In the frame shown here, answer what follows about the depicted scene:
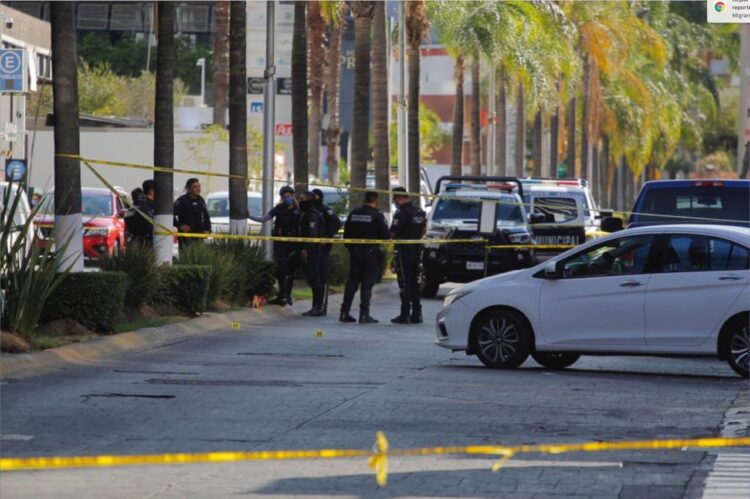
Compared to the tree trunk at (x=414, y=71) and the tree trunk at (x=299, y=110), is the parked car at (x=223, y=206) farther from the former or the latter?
the tree trunk at (x=414, y=71)

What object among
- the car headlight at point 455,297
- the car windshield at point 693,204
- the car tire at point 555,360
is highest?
the car windshield at point 693,204

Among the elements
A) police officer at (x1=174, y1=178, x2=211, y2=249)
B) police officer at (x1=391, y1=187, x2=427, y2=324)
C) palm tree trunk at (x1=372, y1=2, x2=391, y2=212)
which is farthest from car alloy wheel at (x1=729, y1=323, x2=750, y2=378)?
palm tree trunk at (x1=372, y1=2, x2=391, y2=212)

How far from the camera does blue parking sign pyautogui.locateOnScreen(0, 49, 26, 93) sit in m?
23.8

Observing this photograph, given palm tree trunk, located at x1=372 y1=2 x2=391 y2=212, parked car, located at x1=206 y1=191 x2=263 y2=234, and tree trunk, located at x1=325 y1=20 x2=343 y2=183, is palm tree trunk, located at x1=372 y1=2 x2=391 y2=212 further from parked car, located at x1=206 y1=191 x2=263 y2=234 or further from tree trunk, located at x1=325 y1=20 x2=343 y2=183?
tree trunk, located at x1=325 y1=20 x2=343 y2=183

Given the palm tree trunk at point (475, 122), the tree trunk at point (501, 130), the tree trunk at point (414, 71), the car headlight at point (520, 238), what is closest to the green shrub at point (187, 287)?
the car headlight at point (520, 238)

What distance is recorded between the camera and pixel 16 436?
10555 mm

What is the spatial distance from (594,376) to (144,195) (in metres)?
11.4

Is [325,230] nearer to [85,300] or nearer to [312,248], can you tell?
[312,248]

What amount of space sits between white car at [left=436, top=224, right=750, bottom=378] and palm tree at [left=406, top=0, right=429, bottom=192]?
27.3 m

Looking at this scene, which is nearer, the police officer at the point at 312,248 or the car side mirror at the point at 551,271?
the car side mirror at the point at 551,271

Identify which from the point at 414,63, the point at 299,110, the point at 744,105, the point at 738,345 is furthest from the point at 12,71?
the point at 414,63

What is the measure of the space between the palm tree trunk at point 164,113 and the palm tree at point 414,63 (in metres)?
21.3

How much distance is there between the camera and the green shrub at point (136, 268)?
18766 millimetres

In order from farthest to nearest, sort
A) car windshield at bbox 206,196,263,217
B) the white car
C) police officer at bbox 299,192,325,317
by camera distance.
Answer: car windshield at bbox 206,196,263,217, police officer at bbox 299,192,325,317, the white car
